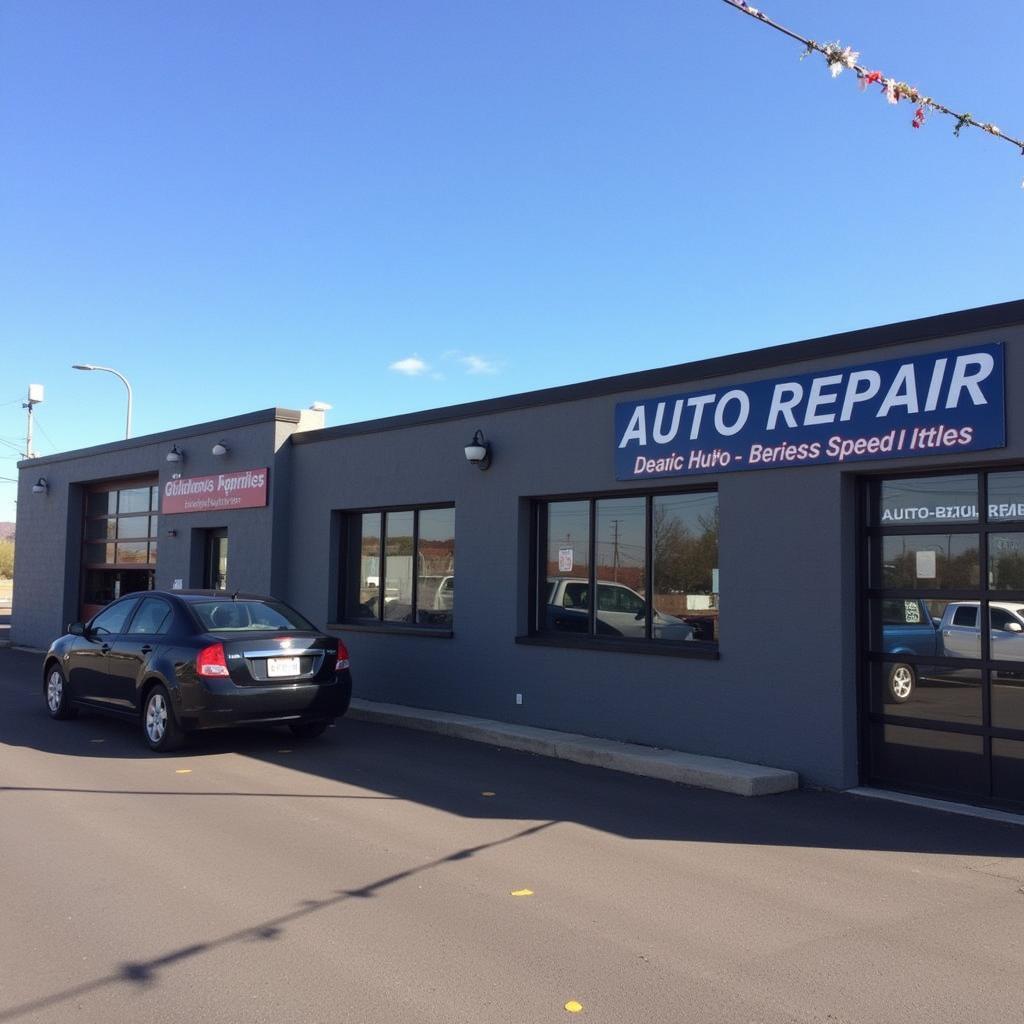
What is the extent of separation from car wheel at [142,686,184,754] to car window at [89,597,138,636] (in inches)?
52.8

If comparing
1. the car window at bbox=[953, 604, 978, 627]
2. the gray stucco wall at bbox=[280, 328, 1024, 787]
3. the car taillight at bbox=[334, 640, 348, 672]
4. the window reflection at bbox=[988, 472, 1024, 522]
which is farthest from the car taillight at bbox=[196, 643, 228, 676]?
the window reflection at bbox=[988, 472, 1024, 522]

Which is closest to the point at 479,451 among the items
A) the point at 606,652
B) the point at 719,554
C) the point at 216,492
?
the point at 606,652

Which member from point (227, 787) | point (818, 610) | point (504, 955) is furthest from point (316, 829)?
point (818, 610)

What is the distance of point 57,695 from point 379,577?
4255 millimetres

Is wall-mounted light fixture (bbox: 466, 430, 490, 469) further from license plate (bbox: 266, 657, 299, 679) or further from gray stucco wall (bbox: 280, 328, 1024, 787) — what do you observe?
license plate (bbox: 266, 657, 299, 679)

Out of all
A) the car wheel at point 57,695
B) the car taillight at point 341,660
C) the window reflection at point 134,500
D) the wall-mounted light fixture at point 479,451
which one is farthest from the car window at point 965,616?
the window reflection at point 134,500

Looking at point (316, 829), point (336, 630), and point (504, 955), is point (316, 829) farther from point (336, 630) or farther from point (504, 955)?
point (336, 630)

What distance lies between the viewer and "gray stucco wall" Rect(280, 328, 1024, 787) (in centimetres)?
858

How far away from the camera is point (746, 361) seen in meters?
9.39

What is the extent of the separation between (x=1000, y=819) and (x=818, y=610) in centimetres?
212

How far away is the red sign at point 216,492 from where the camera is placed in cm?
1541

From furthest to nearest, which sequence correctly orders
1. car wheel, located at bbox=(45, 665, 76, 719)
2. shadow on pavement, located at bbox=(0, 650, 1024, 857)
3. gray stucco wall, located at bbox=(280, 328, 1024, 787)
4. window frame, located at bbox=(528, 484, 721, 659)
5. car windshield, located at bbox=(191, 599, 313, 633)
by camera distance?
1. car wheel, located at bbox=(45, 665, 76, 719)
2. car windshield, located at bbox=(191, 599, 313, 633)
3. window frame, located at bbox=(528, 484, 721, 659)
4. gray stucco wall, located at bbox=(280, 328, 1024, 787)
5. shadow on pavement, located at bbox=(0, 650, 1024, 857)

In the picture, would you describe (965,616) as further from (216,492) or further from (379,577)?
(216,492)

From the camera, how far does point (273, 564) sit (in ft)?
49.2
